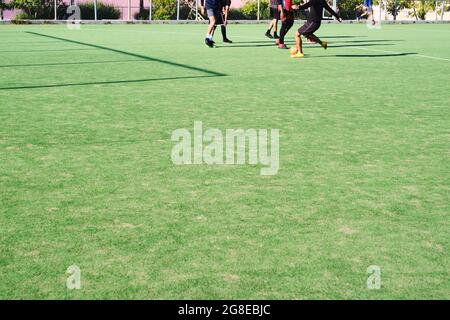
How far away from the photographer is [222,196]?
4.75 metres

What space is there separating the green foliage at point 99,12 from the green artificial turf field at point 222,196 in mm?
26763

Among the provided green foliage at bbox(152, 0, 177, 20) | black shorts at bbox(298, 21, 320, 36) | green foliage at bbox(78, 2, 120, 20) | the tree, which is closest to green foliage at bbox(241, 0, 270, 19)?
green foliage at bbox(152, 0, 177, 20)

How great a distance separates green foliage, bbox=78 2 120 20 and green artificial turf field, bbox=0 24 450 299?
26763 millimetres

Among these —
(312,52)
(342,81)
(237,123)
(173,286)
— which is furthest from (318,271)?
(312,52)

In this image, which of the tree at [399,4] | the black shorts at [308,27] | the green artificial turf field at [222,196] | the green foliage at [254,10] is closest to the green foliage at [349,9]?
the tree at [399,4]

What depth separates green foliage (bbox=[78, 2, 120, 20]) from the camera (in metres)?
35.9

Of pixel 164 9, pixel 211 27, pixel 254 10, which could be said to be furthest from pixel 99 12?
pixel 211 27

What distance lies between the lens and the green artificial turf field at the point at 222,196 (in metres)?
3.38

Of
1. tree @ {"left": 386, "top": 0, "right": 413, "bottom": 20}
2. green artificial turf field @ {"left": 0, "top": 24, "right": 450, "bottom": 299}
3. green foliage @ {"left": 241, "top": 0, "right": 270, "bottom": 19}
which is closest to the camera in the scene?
green artificial turf field @ {"left": 0, "top": 24, "right": 450, "bottom": 299}

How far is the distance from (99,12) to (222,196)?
108ft

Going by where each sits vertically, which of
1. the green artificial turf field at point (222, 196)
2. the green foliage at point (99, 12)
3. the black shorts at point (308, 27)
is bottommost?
the green artificial turf field at point (222, 196)

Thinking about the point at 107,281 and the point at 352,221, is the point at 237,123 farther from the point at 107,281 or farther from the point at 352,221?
the point at 107,281

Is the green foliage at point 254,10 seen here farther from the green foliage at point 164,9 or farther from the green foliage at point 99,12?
the green foliage at point 99,12

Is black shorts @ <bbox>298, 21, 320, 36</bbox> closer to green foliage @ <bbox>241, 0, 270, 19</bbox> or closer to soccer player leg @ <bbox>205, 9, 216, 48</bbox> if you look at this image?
soccer player leg @ <bbox>205, 9, 216, 48</bbox>
